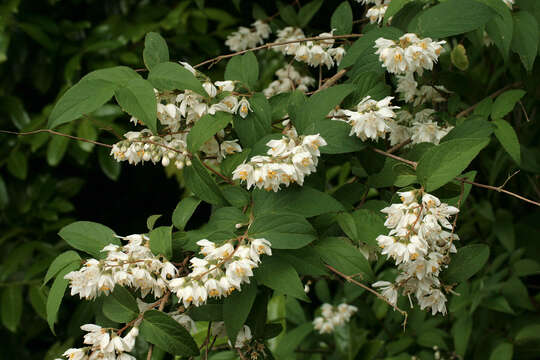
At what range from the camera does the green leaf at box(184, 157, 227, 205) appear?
117 centimetres

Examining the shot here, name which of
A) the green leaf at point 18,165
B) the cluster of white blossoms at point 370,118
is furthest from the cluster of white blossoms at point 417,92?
the green leaf at point 18,165

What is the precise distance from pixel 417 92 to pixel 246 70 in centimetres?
57

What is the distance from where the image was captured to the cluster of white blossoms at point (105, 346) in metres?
1.02

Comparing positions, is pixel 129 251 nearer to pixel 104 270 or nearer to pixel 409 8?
pixel 104 270

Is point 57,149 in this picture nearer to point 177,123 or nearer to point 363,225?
point 177,123

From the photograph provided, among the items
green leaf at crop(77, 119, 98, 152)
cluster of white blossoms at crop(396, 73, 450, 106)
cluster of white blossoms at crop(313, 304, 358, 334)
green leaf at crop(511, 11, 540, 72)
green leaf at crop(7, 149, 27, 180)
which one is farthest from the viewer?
green leaf at crop(7, 149, 27, 180)

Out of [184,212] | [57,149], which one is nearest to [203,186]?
[184,212]

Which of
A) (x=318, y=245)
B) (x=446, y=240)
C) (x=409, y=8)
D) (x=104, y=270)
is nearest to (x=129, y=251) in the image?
(x=104, y=270)

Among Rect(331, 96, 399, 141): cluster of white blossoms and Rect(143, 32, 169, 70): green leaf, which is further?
Rect(143, 32, 169, 70): green leaf

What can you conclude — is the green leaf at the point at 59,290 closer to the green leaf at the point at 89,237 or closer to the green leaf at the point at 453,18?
the green leaf at the point at 89,237

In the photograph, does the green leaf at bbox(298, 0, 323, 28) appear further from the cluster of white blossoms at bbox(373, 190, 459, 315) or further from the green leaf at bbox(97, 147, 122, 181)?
the green leaf at bbox(97, 147, 122, 181)

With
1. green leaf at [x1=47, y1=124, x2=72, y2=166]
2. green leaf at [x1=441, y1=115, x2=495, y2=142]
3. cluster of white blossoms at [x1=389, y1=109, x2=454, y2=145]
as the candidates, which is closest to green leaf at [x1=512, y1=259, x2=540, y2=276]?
cluster of white blossoms at [x1=389, y1=109, x2=454, y2=145]

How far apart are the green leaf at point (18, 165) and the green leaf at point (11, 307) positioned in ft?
1.82

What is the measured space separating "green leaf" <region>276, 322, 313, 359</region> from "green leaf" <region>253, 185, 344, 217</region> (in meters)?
1.08
